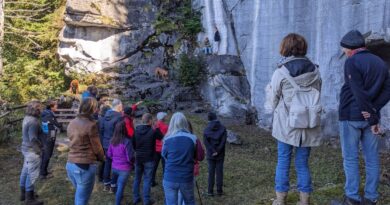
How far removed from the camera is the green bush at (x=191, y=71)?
17.2m

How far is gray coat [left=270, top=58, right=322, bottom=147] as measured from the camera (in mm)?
4309

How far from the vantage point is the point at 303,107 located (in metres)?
4.26

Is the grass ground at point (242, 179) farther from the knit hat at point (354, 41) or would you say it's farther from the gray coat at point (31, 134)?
the knit hat at point (354, 41)

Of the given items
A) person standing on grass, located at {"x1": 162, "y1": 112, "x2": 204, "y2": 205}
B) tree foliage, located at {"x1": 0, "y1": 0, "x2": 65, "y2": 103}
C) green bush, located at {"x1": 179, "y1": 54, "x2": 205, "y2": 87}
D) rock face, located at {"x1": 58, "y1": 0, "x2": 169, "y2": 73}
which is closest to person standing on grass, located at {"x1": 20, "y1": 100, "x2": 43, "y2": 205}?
person standing on grass, located at {"x1": 162, "y1": 112, "x2": 204, "y2": 205}

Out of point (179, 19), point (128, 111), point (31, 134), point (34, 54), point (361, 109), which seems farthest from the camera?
point (34, 54)

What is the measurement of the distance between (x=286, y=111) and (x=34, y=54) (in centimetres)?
2088

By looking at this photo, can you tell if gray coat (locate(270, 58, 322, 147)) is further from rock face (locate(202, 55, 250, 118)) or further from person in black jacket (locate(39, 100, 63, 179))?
rock face (locate(202, 55, 250, 118))

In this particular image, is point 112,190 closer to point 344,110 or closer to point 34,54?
point 344,110

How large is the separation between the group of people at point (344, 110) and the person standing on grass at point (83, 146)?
7.74 feet

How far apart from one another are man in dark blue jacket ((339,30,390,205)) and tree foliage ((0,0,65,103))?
17293 millimetres

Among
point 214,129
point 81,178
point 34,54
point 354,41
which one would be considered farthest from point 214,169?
point 34,54

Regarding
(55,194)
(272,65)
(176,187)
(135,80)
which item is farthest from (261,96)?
(176,187)

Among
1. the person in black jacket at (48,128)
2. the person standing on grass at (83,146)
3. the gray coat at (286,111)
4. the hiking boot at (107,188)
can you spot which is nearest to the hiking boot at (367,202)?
the gray coat at (286,111)

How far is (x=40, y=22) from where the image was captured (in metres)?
22.7
